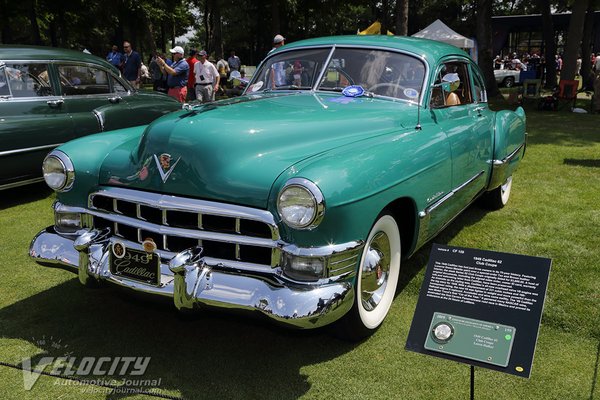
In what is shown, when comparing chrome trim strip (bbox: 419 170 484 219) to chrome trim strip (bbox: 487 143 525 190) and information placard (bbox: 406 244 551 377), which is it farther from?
information placard (bbox: 406 244 551 377)

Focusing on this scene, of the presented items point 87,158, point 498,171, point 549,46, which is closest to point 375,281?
point 87,158

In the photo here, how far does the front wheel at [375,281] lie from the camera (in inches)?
103

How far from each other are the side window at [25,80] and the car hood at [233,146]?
3.42m

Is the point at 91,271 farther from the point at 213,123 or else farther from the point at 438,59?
the point at 438,59

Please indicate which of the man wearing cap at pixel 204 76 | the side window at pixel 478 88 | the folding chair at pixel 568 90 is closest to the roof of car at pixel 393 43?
the side window at pixel 478 88

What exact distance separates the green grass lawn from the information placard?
1.82 ft

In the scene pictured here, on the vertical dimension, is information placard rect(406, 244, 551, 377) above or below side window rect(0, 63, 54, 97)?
below

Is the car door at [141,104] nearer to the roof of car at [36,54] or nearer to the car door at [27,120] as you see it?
the roof of car at [36,54]

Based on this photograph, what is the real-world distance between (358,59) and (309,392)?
233 centimetres

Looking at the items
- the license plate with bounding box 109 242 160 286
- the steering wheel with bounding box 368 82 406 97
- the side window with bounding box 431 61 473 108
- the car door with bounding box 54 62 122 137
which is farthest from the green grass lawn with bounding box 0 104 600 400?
the car door with bounding box 54 62 122 137

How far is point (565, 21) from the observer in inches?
1009

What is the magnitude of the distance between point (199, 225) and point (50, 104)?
4.25 metres

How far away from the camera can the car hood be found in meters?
2.40

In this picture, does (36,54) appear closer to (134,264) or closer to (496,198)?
(134,264)
